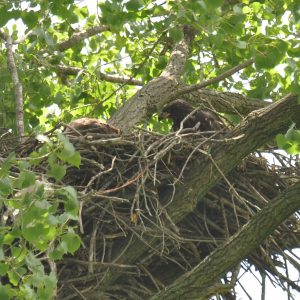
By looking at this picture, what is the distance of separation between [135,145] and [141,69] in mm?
2033

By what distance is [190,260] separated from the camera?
463cm

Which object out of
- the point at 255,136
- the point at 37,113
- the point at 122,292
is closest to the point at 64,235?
the point at 122,292

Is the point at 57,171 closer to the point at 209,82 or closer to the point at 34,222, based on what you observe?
the point at 34,222

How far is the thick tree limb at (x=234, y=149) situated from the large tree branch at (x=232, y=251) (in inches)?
14.0

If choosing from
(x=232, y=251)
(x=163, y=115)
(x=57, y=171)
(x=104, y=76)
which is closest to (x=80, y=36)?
(x=104, y=76)

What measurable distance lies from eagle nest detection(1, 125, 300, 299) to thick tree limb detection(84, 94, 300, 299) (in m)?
0.06

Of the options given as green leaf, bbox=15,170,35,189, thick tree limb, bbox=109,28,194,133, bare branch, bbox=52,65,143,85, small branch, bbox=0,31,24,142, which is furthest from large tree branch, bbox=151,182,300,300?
bare branch, bbox=52,65,143,85

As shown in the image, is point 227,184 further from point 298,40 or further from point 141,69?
point 141,69

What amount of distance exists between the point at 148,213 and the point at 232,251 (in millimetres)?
530

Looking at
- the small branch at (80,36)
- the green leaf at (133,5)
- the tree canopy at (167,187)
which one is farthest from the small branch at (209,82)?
the small branch at (80,36)

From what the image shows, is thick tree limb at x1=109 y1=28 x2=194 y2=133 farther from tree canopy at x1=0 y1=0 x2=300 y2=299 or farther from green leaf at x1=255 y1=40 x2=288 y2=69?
green leaf at x1=255 y1=40 x2=288 y2=69

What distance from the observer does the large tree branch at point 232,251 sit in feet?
13.4

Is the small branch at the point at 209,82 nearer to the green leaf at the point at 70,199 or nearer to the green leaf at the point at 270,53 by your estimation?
the green leaf at the point at 270,53

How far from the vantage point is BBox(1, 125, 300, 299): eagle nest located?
4324 millimetres
